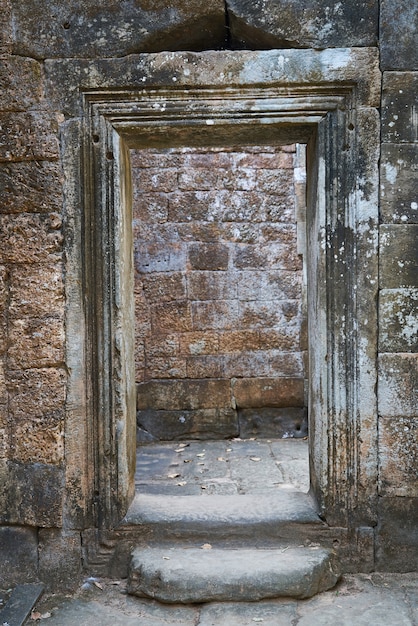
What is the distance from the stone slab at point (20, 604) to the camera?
2912 mm

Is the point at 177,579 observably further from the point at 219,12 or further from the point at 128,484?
the point at 219,12

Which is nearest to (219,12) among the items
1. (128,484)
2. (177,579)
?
(128,484)

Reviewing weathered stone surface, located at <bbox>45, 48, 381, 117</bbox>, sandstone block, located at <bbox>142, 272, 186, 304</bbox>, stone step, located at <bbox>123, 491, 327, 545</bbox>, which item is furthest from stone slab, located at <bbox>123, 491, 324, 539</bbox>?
sandstone block, located at <bbox>142, 272, 186, 304</bbox>

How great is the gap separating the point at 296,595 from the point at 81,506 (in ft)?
3.85

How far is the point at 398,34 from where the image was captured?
10.6 feet

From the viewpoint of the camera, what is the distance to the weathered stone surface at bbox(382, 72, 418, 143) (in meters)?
3.24

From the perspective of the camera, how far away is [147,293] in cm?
629

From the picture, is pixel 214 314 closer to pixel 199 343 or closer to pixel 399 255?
pixel 199 343

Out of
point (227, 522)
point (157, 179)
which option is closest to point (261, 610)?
point (227, 522)

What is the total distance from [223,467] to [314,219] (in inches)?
101

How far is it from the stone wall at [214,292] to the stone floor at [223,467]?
0.30m

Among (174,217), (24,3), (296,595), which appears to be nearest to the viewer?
→ (296,595)

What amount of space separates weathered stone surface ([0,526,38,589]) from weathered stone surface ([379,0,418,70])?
3037 mm

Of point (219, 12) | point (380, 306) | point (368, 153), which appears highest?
point (219, 12)
